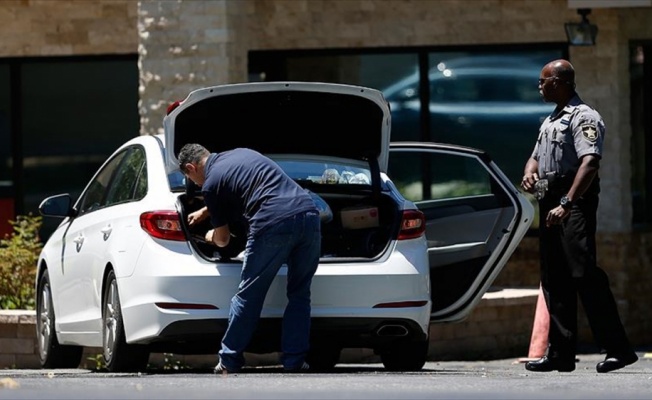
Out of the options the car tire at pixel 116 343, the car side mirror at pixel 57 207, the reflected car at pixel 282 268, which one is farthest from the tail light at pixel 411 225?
the car side mirror at pixel 57 207

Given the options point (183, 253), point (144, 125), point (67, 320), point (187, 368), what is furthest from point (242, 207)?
point (144, 125)

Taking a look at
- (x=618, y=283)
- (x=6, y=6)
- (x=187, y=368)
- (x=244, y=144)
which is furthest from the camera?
(x=6, y=6)

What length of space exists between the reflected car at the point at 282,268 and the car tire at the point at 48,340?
0.13 meters

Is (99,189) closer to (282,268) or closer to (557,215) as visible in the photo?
(282,268)

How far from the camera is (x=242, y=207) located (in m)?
11.0

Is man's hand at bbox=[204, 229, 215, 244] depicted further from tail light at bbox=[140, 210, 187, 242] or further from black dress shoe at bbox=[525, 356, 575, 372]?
black dress shoe at bbox=[525, 356, 575, 372]

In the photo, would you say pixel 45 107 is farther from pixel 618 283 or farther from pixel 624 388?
pixel 624 388

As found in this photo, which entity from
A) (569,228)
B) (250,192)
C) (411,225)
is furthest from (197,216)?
(569,228)

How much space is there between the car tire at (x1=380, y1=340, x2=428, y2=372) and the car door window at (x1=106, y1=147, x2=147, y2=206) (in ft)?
6.25

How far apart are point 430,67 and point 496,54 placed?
0.66 m

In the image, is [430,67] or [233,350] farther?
[430,67]

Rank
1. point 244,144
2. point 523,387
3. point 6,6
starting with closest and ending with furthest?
point 523,387 → point 244,144 → point 6,6

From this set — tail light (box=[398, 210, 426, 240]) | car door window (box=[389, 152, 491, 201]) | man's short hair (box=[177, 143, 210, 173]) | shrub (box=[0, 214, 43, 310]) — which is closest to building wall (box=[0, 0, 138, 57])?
car door window (box=[389, 152, 491, 201])

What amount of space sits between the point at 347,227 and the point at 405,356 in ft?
3.21
